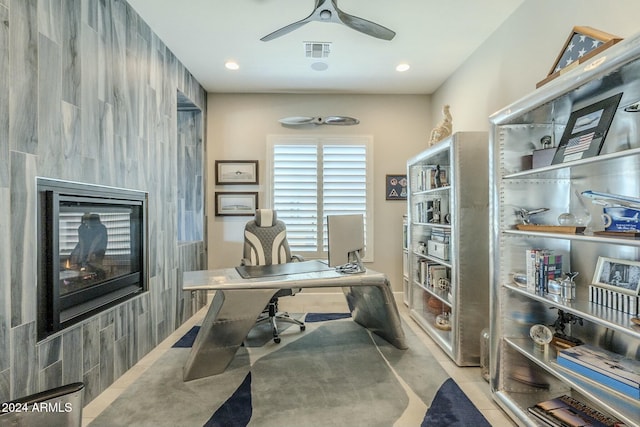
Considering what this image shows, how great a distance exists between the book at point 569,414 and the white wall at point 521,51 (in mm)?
2077

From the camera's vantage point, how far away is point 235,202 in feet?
14.7

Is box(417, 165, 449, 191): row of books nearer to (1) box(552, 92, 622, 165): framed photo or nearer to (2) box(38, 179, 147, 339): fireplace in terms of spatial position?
(1) box(552, 92, 622, 165): framed photo

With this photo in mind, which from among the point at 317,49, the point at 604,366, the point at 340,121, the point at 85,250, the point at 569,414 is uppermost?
the point at 317,49

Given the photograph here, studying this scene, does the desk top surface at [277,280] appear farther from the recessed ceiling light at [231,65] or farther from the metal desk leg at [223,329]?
the recessed ceiling light at [231,65]

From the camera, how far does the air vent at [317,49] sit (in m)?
3.16

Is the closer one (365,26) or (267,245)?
(365,26)

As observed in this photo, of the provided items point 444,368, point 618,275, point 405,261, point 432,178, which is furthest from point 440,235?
point 618,275

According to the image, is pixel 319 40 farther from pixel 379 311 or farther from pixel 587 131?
pixel 379 311

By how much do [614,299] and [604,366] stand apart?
33 centimetres

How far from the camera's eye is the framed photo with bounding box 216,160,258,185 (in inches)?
176

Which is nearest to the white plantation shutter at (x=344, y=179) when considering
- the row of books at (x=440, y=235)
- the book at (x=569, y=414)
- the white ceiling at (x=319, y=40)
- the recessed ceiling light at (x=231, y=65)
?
the white ceiling at (x=319, y=40)

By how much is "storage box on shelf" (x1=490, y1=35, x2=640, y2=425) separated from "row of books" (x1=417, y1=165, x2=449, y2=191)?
116 centimetres

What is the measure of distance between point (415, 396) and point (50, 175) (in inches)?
105

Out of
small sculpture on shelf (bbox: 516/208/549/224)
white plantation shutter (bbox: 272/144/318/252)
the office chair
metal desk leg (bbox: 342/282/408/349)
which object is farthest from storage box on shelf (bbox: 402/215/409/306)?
small sculpture on shelf (bbox: 516/208/549/224)
